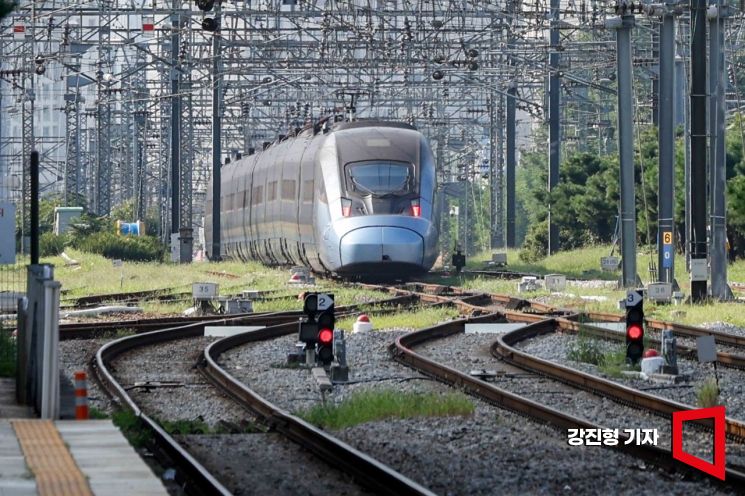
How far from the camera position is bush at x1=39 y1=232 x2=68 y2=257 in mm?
61438

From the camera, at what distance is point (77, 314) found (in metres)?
27.8

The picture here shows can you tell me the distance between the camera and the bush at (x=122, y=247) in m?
57.6

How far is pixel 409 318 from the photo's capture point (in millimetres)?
26234

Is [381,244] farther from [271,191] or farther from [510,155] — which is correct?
[510,155]

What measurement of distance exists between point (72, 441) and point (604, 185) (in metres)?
47.1

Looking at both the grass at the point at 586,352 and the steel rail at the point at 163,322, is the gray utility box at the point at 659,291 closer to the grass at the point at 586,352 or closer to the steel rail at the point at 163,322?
the steel rail at the point at 163,322

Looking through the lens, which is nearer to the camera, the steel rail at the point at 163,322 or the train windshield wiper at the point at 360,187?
the steel rail at the point at 163,322

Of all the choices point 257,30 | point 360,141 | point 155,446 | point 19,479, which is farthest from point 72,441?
point 257,30

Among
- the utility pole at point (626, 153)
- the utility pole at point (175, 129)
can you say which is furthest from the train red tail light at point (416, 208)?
the utility pole at point (175, 129)

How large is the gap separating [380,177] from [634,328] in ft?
61.7

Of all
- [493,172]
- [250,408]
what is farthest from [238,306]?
[493,172]

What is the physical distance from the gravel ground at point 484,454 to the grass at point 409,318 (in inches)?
332

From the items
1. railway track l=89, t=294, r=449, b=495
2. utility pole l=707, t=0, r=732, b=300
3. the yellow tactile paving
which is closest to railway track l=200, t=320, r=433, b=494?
railway track l=89, t=294, r=449, b=495

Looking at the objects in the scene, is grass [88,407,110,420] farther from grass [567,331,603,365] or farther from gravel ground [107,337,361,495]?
grass [567,331,603,365]
